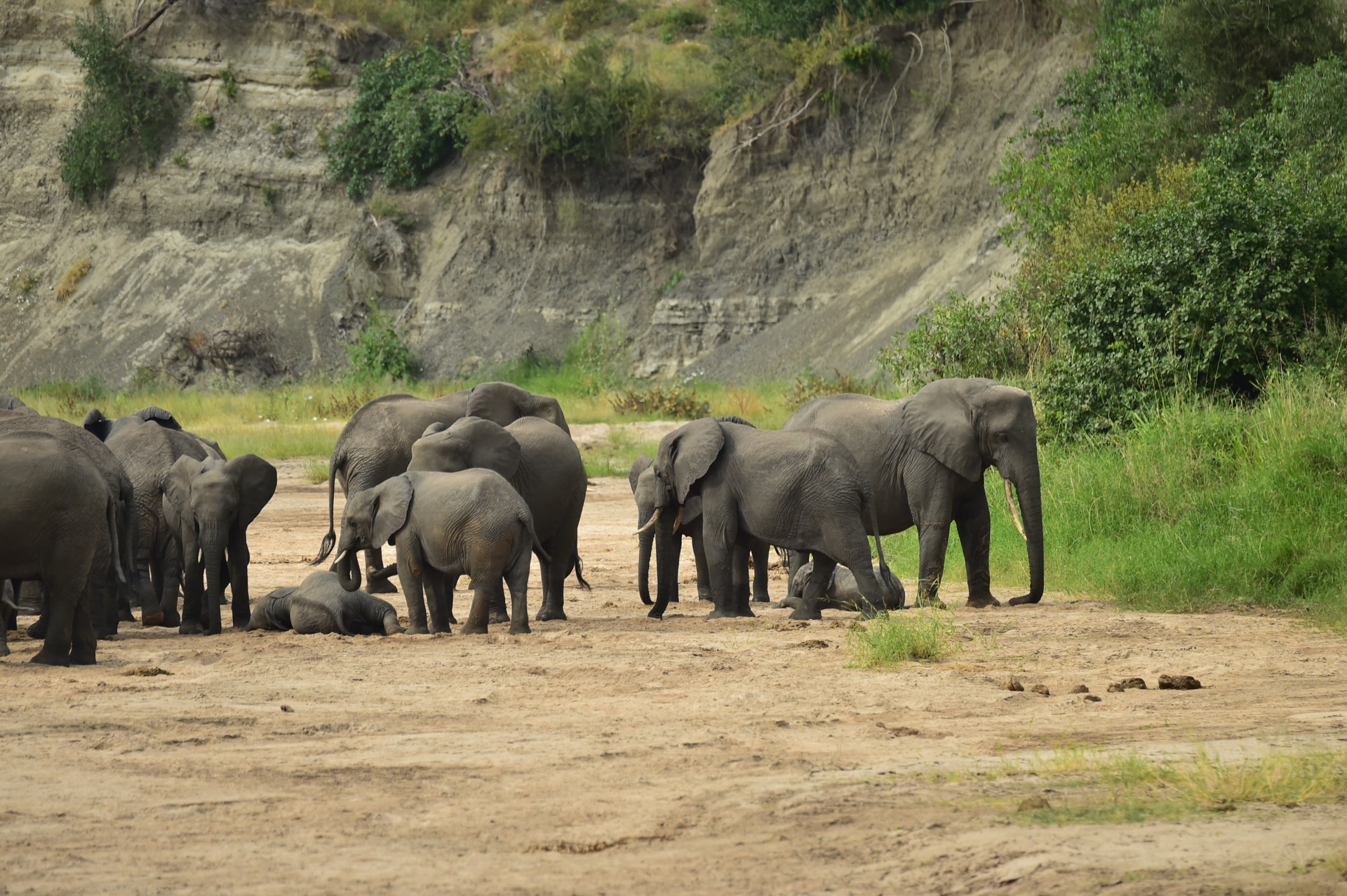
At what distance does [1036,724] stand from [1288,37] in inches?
868

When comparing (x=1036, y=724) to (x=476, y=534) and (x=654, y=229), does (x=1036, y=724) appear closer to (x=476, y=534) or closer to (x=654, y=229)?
(x=476, y=534)

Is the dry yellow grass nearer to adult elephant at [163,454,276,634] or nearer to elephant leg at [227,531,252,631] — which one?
adult elephant at [163,454,276,634]

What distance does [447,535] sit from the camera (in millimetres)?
11055

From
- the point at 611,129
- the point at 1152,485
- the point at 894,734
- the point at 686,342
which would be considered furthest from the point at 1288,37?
the point at 894,734

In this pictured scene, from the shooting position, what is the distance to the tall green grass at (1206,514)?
12.8 metres

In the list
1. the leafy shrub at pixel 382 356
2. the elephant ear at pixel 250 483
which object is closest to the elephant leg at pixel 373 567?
the elephant ear at pixel 250 483

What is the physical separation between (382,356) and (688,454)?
3052cm

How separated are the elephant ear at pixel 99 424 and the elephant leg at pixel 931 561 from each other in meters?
6.80

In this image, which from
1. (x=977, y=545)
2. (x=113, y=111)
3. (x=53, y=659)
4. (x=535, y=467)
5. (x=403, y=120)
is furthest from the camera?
(x=113, y=111)

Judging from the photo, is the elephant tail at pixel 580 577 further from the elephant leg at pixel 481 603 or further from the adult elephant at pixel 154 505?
the adult elephant at pixel 154 505

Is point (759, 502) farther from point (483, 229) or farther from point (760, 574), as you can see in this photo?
point (483, 229)

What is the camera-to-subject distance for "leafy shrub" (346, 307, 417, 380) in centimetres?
4153

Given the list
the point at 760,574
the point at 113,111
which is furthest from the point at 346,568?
the point at 113,111

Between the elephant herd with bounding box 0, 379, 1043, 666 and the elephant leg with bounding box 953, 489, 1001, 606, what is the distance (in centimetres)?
2
